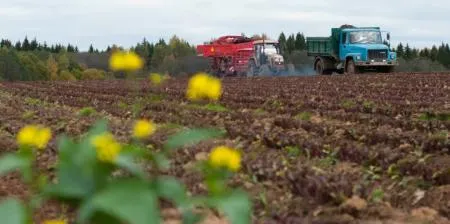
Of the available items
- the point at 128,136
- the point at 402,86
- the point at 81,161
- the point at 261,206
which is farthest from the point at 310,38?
the point at 81,161

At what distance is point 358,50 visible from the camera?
30844mm

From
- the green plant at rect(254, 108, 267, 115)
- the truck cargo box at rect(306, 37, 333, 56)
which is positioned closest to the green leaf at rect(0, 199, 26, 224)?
the green plant at rect(254, 108, 267, 115)

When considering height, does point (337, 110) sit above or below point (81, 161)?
below

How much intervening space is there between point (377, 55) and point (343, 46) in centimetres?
174

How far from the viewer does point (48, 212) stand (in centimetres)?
520

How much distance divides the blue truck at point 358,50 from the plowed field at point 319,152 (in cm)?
1556

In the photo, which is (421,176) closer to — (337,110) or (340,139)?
(340,139)

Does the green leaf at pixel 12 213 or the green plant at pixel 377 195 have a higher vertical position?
the green leaf at pixel 12 213

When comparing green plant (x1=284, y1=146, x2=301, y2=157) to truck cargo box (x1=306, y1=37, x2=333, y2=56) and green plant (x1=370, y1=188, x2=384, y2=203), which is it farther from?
truck cargo box (x1=306, y1=37, x2=333, y2=56)

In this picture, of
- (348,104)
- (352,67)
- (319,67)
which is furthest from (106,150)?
(319,67)

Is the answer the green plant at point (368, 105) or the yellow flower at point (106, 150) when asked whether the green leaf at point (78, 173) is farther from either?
the green plant at point (368, 105)

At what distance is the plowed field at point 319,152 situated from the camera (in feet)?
16.6

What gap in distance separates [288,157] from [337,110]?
587 centimetres

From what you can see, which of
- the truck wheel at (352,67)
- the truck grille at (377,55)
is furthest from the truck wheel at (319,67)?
the truck grille at (377,55)
